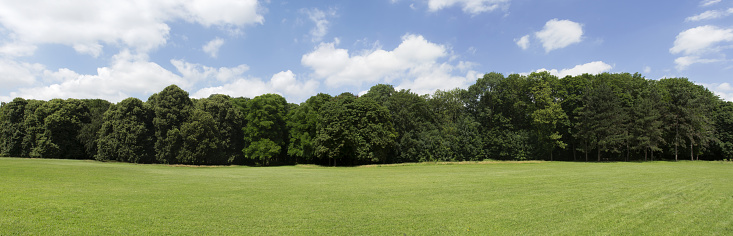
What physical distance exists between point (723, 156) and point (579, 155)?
21.4 meters

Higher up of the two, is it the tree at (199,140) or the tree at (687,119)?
the tree at (687,119)

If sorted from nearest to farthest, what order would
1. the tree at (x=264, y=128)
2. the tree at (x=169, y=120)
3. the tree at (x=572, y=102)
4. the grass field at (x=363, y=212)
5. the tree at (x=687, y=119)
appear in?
the grass field at (x=363, y=212), the tree at (x=169, y=120), the tree at (x=687, y=119), the tree at (x=264, y=128), the tree at (x=572, y=102)

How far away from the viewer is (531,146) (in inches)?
2200

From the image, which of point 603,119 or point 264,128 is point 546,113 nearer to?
point 603,119

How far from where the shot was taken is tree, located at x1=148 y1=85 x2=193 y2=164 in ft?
149

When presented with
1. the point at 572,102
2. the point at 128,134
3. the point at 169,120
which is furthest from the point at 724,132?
the point at 128,134

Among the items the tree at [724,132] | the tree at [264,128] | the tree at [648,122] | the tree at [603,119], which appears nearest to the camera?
the tree at [648,122]

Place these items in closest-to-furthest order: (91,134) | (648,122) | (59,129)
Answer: (648,122)
(59,129)
(91,134)

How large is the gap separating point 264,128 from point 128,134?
17804 mm

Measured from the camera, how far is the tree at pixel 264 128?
165 ft

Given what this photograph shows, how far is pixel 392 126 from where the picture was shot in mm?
52062

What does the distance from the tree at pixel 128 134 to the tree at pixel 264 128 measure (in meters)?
13.0

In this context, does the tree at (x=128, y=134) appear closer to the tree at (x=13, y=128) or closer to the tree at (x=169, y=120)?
the tree at (x=169, y=120)

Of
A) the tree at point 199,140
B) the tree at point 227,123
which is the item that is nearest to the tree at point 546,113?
the tree at point 227,123
